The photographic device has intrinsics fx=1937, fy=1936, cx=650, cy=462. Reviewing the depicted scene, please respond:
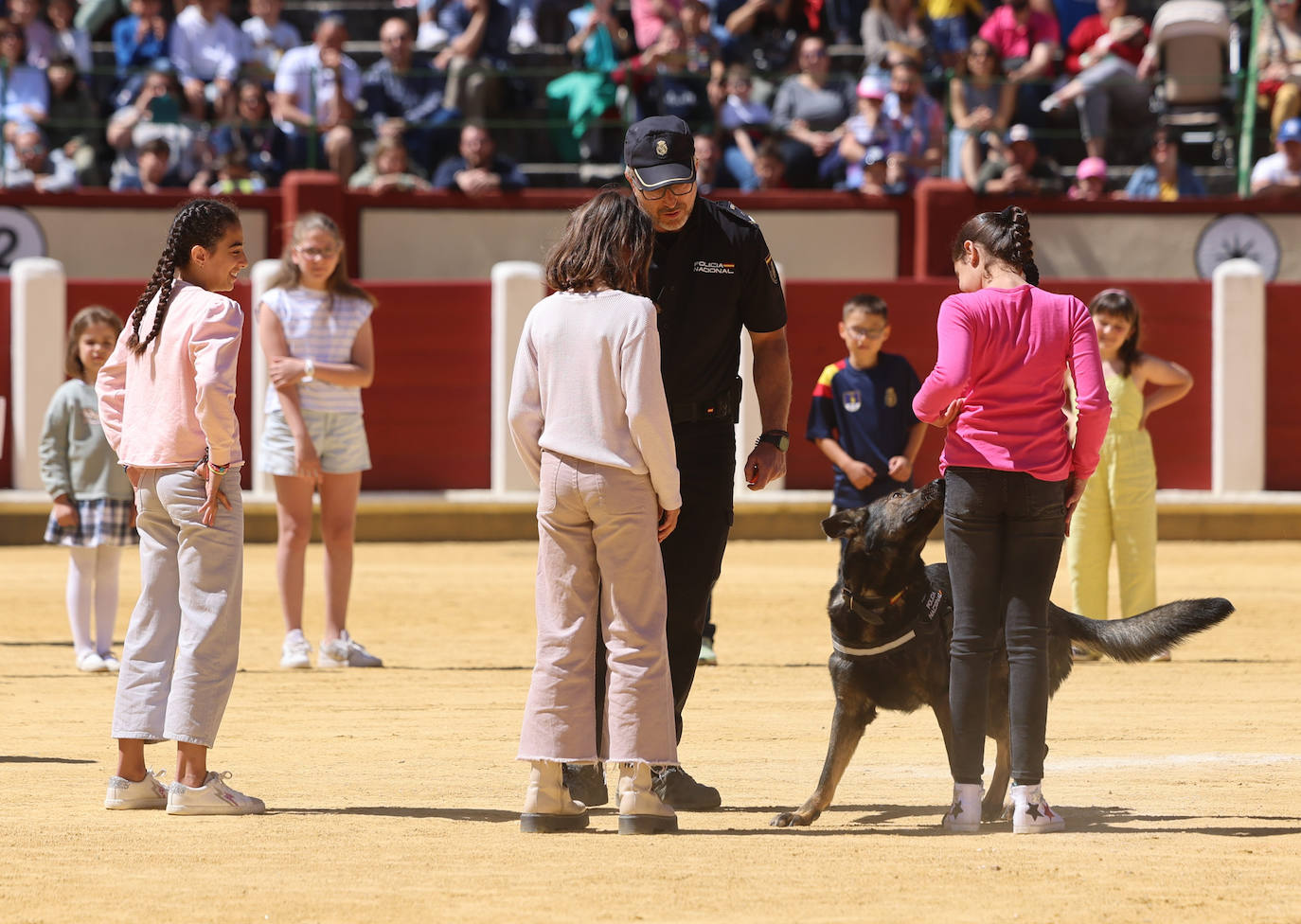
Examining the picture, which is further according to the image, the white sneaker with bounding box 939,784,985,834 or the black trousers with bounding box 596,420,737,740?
the black trousers with bounding box 596,420,737,740

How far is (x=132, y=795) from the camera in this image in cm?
545

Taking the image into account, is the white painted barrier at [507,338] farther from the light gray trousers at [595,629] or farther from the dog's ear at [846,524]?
the light gray trousers at [595,629]

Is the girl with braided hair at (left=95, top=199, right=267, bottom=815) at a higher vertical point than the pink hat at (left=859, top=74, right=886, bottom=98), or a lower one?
lower

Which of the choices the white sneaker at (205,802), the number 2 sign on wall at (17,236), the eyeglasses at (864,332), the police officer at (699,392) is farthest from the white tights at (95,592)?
the number 2 sign on wall at (17,236)

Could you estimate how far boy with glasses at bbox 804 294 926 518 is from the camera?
8.59 meters

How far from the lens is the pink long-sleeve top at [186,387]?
5.18 metres

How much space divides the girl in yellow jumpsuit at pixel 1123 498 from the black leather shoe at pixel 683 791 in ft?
12.3

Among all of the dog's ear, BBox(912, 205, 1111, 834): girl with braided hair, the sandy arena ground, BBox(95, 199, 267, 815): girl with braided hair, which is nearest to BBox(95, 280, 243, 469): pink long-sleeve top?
BBox(95, 199, 267, 815): girl with braided hair

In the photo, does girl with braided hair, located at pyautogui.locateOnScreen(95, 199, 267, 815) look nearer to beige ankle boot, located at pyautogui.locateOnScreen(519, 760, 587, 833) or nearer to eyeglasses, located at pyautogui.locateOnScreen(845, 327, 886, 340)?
beige ankle boot, located at pyautogui.locateOnScreen(519, 760, 587, 833)

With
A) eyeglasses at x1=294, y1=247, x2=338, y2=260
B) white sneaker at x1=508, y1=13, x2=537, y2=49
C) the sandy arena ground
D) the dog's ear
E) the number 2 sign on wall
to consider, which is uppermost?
white sneaker at x1=508, y1=13, x2=537, y2=49

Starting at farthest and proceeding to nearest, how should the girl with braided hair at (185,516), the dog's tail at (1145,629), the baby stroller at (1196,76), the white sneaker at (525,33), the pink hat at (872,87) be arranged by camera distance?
the white sneaker at (525,33), the baby stroller at (1196,76), the pink hat at (872,87), the dog's tail at (1145,629), the girl with braided hair at (185,516)

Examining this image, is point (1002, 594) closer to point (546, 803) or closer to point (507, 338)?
point (546, 803)

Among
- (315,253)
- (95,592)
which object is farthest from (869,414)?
(95,592)

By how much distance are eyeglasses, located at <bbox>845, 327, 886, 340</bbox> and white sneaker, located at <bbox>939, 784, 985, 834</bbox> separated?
3693 millimetres
